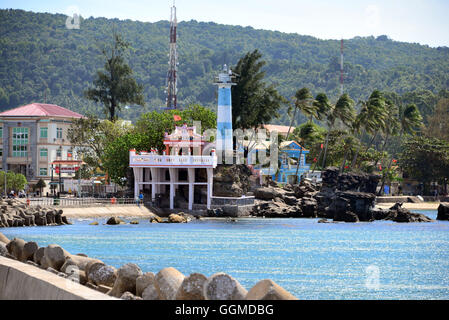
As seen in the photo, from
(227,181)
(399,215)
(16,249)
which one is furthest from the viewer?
(227,181)

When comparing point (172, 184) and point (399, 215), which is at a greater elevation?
point (172, 184)

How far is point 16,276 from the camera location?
12.6 meters

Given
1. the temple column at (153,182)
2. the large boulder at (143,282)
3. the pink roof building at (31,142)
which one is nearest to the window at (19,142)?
the pink roof building at (31,142)

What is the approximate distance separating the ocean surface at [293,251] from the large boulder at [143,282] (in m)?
11.0

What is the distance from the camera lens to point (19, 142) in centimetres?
8775

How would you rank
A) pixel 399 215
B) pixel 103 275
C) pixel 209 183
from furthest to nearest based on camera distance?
pixel 209 183 → pixel 399 215 → pixel 103 275

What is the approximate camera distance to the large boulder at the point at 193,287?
10.8m

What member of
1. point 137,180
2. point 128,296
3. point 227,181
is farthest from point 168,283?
point 137,180

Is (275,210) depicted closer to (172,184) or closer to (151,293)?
(172,184)

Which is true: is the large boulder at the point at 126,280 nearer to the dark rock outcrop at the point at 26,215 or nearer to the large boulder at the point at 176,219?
the dark rock outcrop at the point at 26,215

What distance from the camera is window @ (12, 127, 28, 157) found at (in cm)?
8756

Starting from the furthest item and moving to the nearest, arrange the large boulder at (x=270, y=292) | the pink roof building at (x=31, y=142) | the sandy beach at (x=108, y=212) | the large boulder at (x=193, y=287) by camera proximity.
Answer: the pink roof building at (x=31, y=142), the sandy beach at (x=108, y=212), the large boulder at (x=193, y=287), the large boulder at (x=270, y=292)

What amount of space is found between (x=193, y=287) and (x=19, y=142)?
Result: 80543 millimetres
